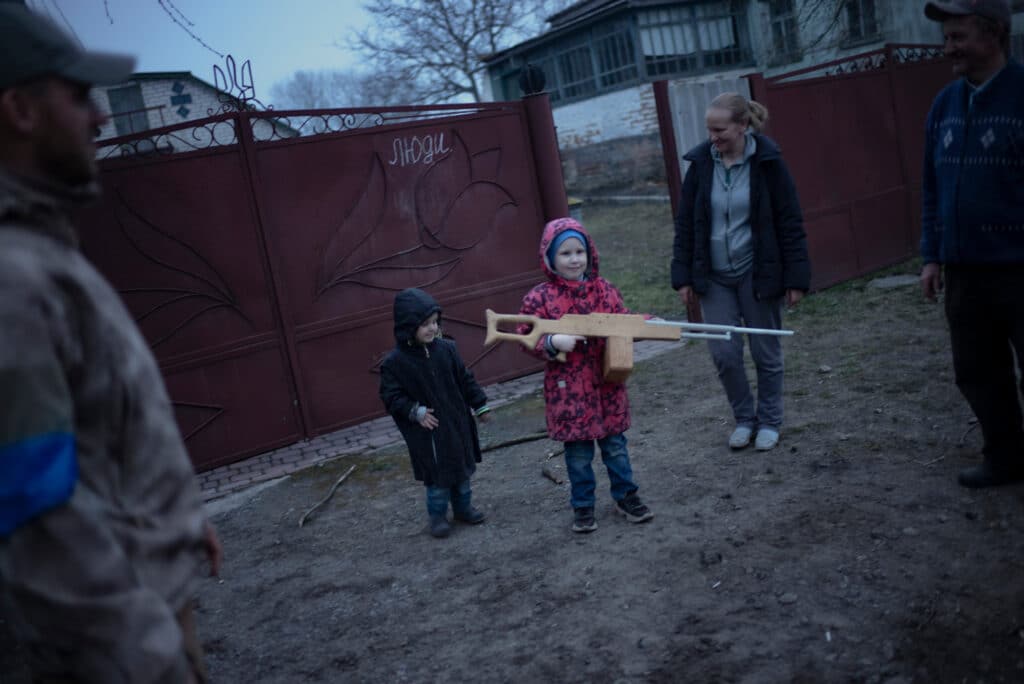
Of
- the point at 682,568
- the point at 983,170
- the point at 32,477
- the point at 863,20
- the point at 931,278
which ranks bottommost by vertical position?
the point at 682,568

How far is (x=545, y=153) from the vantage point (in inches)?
312

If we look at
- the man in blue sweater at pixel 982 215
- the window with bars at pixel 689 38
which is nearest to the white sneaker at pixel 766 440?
the man in blue sweater at pixel 982 215

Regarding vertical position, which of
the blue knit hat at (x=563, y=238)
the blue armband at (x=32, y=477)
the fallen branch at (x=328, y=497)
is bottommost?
the fallen branch at (x=328, y=497)

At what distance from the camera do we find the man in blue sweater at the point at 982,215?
365cm

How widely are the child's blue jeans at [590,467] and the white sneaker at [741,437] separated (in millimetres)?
1039

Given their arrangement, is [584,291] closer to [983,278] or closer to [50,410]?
[983,278]

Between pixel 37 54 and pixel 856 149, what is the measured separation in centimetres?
954

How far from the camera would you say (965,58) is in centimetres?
369

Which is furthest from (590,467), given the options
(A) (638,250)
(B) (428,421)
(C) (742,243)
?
(A) (638,250)

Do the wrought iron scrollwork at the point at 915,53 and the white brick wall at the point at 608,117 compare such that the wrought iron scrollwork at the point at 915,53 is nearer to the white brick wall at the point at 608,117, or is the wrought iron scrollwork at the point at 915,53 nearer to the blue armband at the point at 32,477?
the white brick wall at the point at 608,117

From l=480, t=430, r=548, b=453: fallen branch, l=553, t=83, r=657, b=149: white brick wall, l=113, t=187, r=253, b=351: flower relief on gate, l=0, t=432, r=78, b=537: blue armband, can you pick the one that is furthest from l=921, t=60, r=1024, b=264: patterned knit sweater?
l=553, t=83, r=657, b=149: white brick wall

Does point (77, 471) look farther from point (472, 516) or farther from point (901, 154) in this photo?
point (901, 154)

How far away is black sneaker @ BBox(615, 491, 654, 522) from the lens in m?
4.40

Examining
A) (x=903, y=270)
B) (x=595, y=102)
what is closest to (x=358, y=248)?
(x=903, y=270)
